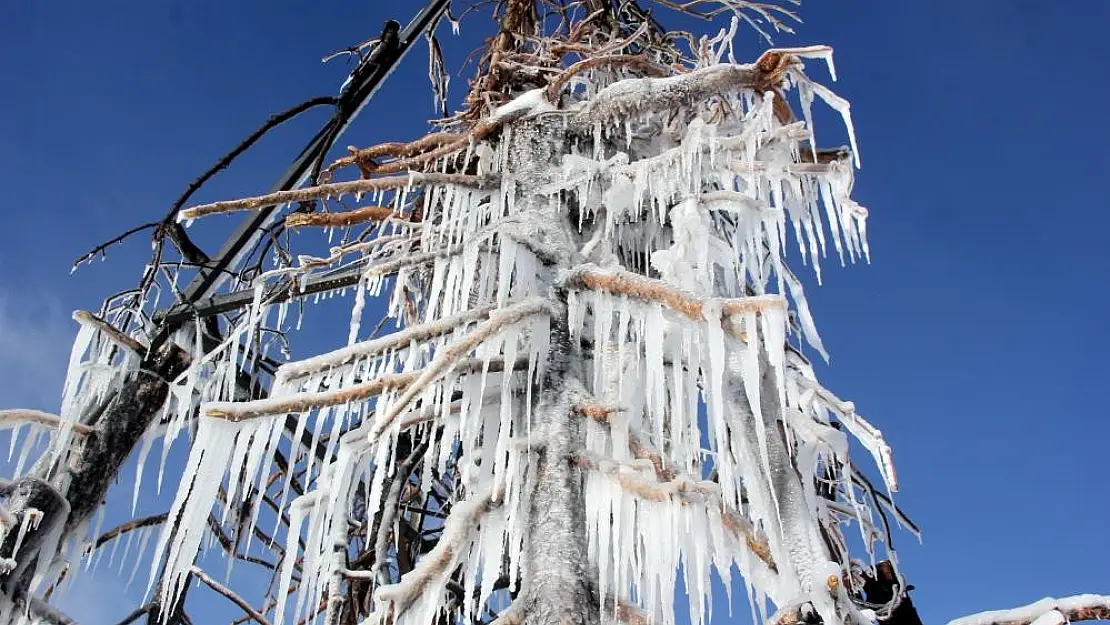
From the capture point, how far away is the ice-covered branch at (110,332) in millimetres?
4227

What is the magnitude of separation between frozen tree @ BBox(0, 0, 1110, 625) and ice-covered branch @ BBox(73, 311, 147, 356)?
0.5 inches

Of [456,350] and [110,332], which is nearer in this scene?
[456,350]

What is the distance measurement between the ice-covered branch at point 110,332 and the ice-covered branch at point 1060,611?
4.15 m

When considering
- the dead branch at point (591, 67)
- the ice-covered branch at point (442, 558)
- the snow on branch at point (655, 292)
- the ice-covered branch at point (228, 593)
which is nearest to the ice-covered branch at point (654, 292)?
the snow on branch at point (655, 292)

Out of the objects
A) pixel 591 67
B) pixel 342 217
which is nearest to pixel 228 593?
pixel 342 217

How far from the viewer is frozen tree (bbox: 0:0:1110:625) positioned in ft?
8.18

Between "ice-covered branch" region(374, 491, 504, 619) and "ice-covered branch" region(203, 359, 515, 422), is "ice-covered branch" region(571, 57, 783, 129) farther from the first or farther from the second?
"ice-covered branch" region(374, 491, 504, 619)

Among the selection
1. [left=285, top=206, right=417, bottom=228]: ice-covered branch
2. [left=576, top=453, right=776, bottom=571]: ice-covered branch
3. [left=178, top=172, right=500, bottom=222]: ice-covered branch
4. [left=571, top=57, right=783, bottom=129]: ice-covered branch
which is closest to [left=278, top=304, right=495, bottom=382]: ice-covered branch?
[left=576, top=453, right=776, bottom=571]: ice-covered branch

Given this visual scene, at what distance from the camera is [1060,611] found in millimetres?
2176

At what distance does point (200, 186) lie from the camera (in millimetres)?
4316

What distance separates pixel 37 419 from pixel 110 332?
0.54 m

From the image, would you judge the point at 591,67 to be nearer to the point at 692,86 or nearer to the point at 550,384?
the point at 692,86

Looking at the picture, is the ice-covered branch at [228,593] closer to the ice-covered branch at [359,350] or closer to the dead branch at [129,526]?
the dead branch at [129,526]

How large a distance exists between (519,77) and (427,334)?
2.47 meters
